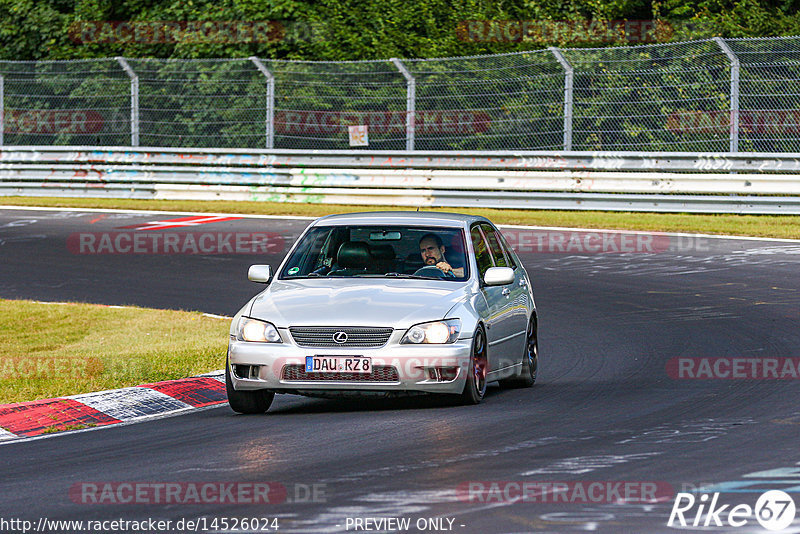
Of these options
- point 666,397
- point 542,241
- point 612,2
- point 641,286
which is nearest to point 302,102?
point 542,241

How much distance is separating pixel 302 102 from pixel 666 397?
1878 centimetres

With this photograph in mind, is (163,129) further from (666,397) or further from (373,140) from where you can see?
(666,397)

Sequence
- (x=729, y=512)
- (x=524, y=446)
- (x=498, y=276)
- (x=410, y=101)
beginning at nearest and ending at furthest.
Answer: (x=729, y=512) → (x=524, y=446) → (x=498, y=276) → (x=410, y=101)

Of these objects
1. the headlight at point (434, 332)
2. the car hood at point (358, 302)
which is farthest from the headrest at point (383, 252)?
the headlight at point (434, 332)

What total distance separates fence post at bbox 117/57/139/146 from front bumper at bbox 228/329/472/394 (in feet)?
67.3

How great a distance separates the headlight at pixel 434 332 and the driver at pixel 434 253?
3.40ft

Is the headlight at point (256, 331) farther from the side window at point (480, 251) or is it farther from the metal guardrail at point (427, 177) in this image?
the metal guardrail at point (427, 177)

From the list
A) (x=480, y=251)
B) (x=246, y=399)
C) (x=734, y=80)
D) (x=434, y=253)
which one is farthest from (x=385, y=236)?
(x=734, y=80)

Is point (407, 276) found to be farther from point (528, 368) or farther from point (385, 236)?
point (528, 368)

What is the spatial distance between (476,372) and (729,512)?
3715 millimetres

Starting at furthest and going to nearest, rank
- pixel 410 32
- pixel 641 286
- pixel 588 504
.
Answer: pixel 410 32
pixel 641 286
pixel 588 504

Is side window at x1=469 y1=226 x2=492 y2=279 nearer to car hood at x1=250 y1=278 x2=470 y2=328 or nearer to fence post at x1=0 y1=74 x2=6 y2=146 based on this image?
car hood at x1=250 y1=278 x2=470 y2=328

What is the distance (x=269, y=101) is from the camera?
2758 centimetres

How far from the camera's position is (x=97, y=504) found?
6.50m
